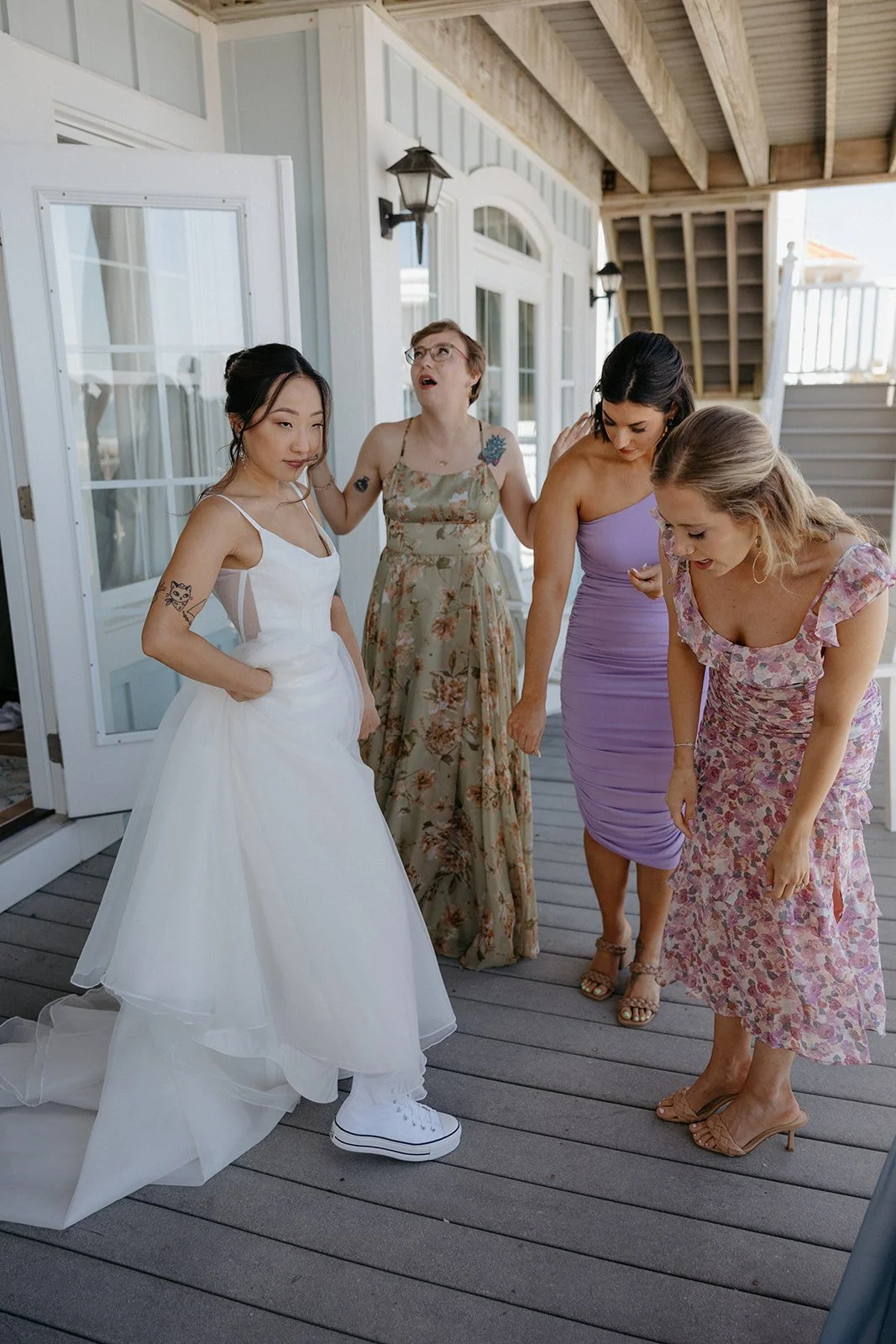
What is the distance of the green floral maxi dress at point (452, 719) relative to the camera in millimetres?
2680

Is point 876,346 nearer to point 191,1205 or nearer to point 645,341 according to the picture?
point 645,341

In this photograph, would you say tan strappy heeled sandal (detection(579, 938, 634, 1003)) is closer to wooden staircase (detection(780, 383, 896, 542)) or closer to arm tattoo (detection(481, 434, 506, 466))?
arm tattoo (detection(481, 434, 506, 466))

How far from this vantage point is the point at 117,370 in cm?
327

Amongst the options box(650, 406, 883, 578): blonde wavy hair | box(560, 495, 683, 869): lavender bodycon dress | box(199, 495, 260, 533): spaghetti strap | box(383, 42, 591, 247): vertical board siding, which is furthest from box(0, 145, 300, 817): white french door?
box(650, 406, 883, 578): blonde wavy hair

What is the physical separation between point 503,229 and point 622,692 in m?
4.05

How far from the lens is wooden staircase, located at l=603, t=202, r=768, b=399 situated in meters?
8.01

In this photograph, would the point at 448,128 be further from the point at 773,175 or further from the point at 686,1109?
the point at 686,1109

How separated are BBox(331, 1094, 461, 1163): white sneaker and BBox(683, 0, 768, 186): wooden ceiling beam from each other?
3768mm

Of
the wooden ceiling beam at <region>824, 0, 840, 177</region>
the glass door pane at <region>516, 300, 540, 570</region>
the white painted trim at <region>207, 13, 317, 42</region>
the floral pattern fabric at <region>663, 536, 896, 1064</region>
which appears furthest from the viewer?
the glass door pane at <region>516, 300, 540, 570</region>

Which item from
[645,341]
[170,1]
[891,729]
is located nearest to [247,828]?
[645,341]

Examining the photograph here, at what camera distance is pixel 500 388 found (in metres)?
5.99

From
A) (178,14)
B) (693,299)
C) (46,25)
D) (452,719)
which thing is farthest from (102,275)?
(693,299)

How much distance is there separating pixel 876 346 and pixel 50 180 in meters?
9.41

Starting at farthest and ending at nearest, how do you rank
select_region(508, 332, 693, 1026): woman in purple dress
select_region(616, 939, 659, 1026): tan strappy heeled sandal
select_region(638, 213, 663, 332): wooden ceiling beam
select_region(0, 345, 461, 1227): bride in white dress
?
1. select_region(638, 213, 663, 332): wooden ceiling beam
2. select_region(616, 939, 659, 1026): tan strappy heeled sandal
3. select_region(508, 332, 693, 1026): woman in purple dress
4. select_region(0, 345, 461, 1227): bride in white dress
